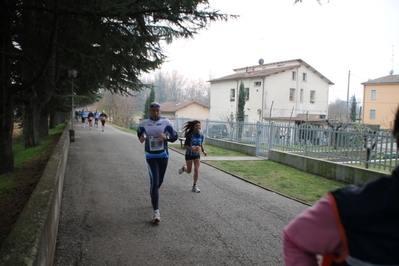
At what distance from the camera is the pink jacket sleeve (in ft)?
4.42

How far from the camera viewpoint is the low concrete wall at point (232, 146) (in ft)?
50.9

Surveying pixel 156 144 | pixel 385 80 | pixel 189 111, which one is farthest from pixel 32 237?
pixel 385 80

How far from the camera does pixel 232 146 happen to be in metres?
17.4

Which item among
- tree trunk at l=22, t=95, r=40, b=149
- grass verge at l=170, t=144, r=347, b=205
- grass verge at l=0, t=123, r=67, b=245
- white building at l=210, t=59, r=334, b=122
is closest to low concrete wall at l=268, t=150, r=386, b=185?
grass verge at l=170, t=144, r=347, b=205

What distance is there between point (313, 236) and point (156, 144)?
4.68 metres

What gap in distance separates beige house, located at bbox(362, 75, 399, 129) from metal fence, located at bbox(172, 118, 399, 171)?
4550 cm

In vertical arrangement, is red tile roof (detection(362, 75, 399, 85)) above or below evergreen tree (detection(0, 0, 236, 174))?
above

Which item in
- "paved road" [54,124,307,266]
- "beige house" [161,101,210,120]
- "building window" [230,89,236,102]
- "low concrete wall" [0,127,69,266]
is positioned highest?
"building window" [230,89,236,102]

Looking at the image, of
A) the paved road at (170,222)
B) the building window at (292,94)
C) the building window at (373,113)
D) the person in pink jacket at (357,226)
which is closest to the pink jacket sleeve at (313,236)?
the person in pink jacket at (357,226)

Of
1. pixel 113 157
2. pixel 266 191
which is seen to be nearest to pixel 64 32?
pixel 113 157

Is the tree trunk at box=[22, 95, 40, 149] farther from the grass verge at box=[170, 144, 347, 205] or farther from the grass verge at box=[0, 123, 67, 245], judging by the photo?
the grass verge at box=[170, 144, 347, 205]

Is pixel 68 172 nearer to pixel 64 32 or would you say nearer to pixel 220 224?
pixel 64 32

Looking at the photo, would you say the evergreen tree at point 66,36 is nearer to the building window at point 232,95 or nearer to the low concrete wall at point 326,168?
the low concrete wall at point 326,168

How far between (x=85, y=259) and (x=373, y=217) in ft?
12.3
